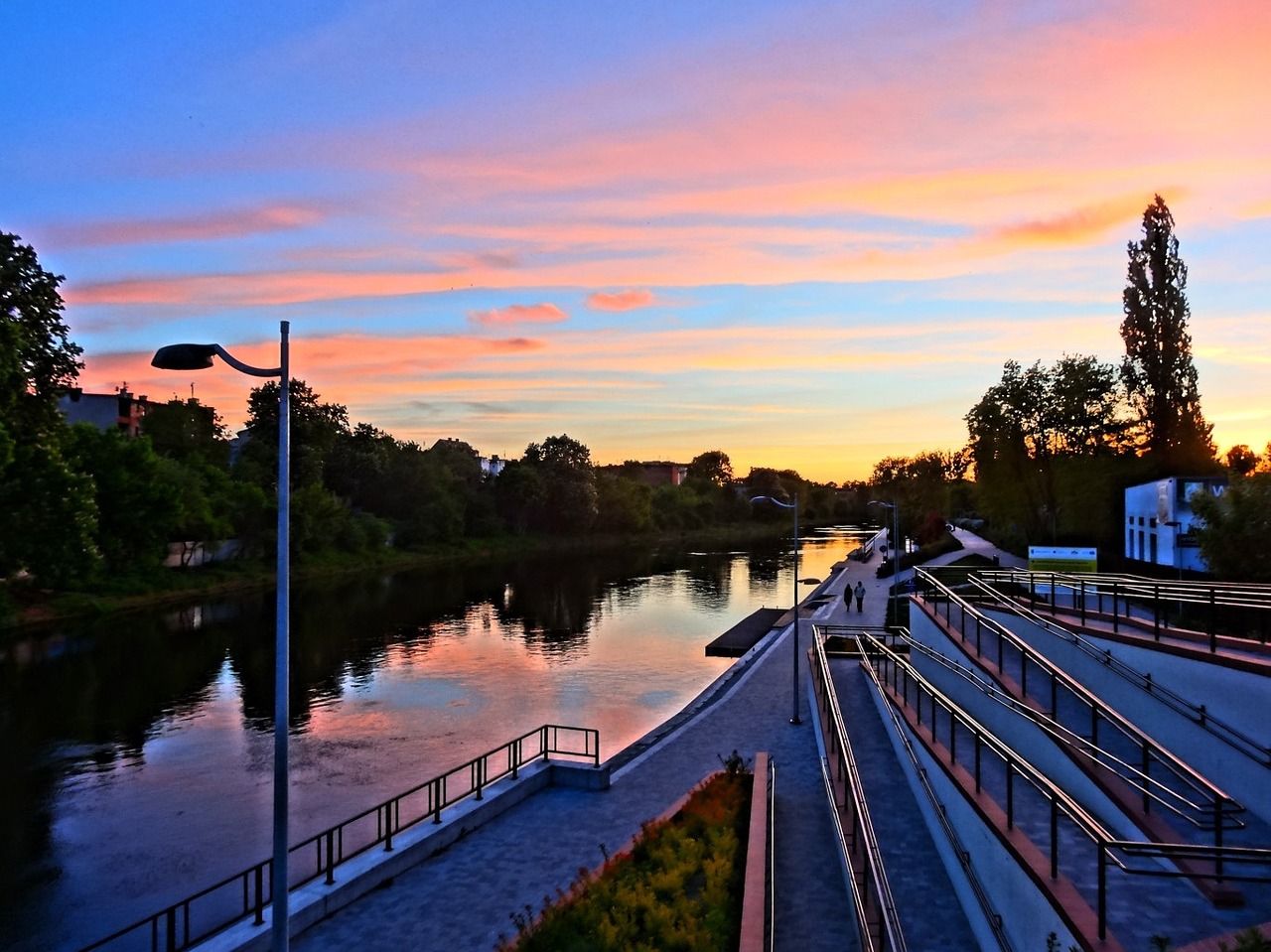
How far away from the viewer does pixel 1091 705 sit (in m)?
9.38

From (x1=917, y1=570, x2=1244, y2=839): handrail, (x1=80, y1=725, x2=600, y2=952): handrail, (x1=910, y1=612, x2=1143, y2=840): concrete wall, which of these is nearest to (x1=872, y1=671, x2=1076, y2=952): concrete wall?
(x1=910, y1=612, x2=1143, y2=840): concrete wall

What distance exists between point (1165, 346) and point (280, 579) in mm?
52054

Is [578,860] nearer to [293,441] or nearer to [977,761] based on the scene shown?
[977,761]

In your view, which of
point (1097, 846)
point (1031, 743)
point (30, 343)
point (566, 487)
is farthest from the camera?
point (566, 487)

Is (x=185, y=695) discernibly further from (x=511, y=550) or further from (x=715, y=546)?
(x=715, y=546)

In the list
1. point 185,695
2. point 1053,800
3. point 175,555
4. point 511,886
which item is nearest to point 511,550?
point 175,555

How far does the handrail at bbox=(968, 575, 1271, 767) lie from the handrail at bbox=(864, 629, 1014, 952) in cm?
284

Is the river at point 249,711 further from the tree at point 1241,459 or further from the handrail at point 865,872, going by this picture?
the tree at point 1241,459

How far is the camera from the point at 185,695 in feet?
97.8

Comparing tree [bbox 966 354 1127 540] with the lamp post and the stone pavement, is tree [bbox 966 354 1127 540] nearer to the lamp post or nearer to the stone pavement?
the stone pavement

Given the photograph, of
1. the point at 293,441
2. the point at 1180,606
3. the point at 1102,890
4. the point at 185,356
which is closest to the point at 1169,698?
the point at 1102,890

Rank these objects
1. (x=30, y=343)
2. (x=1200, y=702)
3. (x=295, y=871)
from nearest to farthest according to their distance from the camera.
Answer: (x=1200, y=702) → (x=295, y=871) → (x=30, y=343)

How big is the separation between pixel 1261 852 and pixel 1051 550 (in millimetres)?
30773

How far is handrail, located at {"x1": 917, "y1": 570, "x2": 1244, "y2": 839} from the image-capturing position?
740 centimetres
